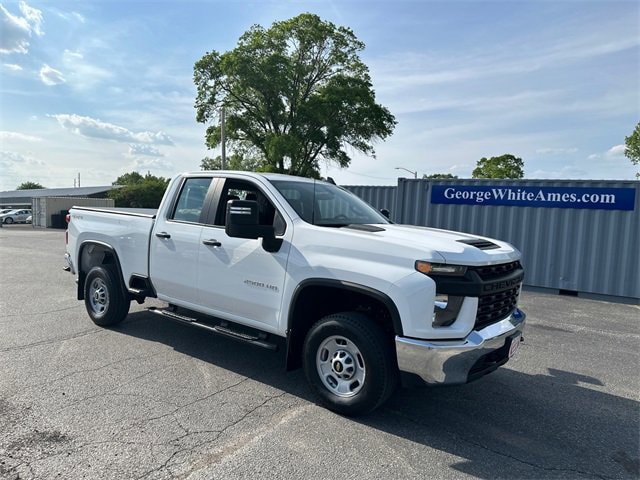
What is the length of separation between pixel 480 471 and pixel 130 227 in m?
4.48

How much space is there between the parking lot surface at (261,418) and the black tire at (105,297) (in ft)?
0.72

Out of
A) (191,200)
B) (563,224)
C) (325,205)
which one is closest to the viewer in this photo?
(325,205)

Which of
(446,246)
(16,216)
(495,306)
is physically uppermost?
(446,246)

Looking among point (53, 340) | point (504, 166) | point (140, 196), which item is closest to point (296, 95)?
point (140, 196)

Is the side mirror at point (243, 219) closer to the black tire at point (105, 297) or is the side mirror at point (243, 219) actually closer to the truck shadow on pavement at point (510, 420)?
the truck shadow on pavement at point (510, 420)

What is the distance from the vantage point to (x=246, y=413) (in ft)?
12.2

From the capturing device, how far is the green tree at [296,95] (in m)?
32.4

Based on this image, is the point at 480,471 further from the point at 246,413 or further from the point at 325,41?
the point at 325,41

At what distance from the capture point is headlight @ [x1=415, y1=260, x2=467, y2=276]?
326 cm

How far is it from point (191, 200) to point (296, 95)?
30.4 m

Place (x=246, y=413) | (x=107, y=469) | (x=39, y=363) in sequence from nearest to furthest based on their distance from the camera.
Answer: (x=107, y=469) → (x=246, y=413) → (x=39, y=363)

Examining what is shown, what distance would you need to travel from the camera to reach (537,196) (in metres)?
11.0

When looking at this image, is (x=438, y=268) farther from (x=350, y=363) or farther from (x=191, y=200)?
(x=191, y=200)

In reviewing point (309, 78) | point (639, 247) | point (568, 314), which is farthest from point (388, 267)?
point (309, 78)
